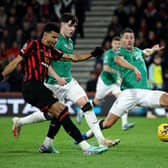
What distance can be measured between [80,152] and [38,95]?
49.1 inches

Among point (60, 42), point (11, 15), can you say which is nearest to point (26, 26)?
point (11, 15)

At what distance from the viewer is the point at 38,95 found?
405 inches

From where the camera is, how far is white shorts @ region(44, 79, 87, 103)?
37.4 feet

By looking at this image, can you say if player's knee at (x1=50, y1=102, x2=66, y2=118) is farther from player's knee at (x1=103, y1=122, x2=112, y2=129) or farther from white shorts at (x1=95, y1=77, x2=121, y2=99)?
white shorts at (x1=95, y1=77, x2=121, y2=99)

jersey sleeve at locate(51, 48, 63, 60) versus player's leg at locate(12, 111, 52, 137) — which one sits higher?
jersey sleeve at locate(51, 48, 63, 60)

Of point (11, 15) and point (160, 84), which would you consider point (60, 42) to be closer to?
point (160, 84)

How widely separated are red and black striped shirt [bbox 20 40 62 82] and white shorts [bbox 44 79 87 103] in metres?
1.05

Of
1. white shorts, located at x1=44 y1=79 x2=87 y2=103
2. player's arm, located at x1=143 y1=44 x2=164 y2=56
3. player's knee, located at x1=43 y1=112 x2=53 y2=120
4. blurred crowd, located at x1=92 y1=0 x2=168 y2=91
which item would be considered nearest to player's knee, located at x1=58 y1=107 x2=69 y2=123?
white shorts, located at x1=44 y1=79 x2=87 y2=103

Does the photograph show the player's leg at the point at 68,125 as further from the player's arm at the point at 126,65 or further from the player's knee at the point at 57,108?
the player's arm at the point at 126,65

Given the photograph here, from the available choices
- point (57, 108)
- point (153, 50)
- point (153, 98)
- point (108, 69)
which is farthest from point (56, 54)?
point (108, 69)

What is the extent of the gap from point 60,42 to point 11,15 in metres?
12.7

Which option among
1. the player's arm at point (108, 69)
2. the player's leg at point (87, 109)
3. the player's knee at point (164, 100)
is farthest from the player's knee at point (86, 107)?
the player's arm at point (108, 69)

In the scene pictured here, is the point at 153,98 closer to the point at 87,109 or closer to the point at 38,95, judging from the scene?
the point at 87,109

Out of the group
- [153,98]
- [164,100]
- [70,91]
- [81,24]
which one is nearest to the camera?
[164,100]
